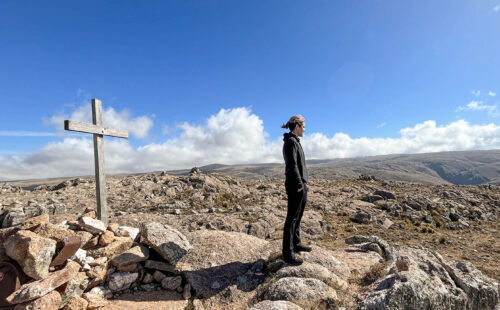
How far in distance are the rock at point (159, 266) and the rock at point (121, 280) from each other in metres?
0.37

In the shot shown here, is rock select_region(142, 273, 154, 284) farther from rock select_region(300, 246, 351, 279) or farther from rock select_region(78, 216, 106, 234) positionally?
rock select_region(300, 246, 351, 279)

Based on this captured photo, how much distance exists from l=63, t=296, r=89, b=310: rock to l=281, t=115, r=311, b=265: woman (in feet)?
15.1

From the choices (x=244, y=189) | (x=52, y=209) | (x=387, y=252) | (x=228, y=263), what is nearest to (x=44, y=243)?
(x=228, y=263)

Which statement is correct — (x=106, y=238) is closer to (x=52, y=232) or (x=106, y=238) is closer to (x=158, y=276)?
(x=52, y=232)

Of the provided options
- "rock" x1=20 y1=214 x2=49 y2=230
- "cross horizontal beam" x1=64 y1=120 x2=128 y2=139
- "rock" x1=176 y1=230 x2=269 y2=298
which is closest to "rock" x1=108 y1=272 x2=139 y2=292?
"rock" x1=176 y1=230 x2=269 y2=298

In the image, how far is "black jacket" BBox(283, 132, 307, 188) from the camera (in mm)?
5613

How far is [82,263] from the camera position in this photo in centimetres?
548

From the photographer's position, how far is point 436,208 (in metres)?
24.9

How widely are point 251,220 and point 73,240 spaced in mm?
10685

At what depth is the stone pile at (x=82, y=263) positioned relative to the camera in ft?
15.1

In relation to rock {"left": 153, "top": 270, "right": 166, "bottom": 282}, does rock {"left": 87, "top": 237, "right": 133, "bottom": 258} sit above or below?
above

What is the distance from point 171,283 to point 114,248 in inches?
71.3

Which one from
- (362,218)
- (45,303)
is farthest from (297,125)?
(362,218)

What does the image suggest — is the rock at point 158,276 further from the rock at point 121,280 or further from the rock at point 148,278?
the rock at point 121,280
